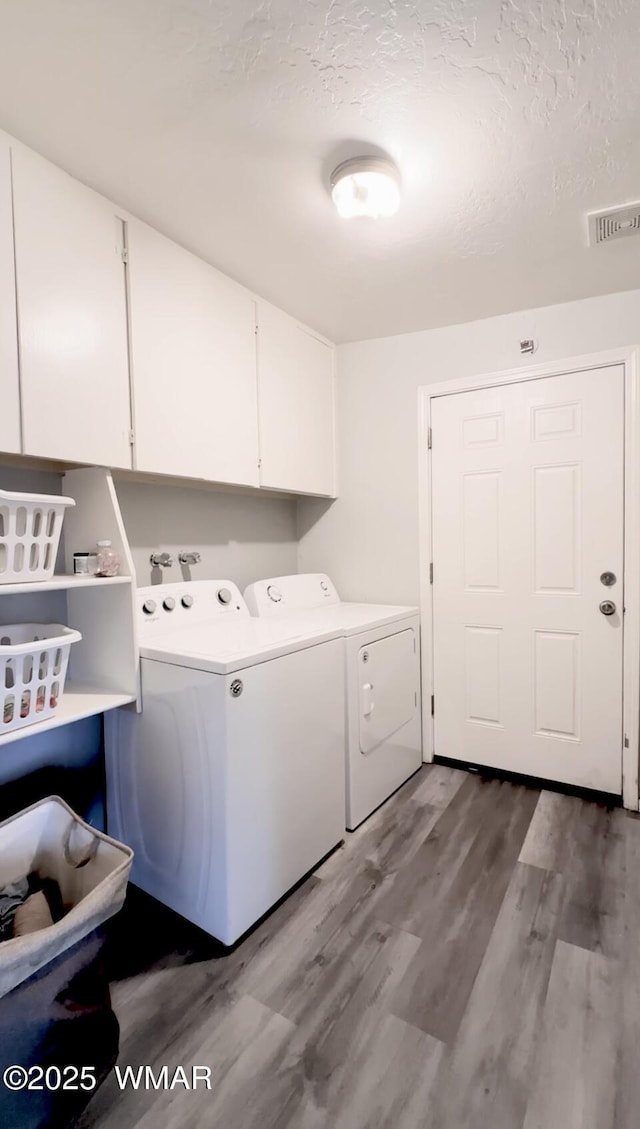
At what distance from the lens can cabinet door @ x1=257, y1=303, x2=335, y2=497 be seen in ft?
7.25

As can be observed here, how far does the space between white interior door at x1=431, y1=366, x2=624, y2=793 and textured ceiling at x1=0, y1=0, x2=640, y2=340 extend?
0.66 m

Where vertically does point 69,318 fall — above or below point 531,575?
above

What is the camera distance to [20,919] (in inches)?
47.3

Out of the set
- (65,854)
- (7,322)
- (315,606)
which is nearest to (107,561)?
(7,322)

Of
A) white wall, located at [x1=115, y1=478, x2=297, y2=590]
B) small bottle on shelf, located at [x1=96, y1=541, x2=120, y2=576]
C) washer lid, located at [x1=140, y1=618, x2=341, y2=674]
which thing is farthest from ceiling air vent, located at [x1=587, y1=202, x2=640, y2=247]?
small bottle on shelf, located at [x1=96, y1=541, x2=120, y2=576]

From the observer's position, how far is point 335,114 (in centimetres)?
122

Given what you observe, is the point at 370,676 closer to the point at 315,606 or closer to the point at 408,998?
the point at 315,606

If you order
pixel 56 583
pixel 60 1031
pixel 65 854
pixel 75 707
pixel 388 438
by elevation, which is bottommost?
pixel 60 1031

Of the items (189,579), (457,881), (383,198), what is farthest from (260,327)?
(457,881)

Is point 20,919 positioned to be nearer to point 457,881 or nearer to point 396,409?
point 457,881

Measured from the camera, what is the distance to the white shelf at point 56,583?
3.98 ft

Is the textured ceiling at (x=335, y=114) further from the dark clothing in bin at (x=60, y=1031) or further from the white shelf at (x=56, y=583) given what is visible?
the dark clothing in bin at (x=60, y=1031)

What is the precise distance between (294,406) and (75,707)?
166cm

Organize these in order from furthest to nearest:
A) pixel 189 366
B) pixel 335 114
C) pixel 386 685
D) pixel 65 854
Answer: pixel 386 685 → pixel 189 366 → pixel 65 854 → pixel 335 114
